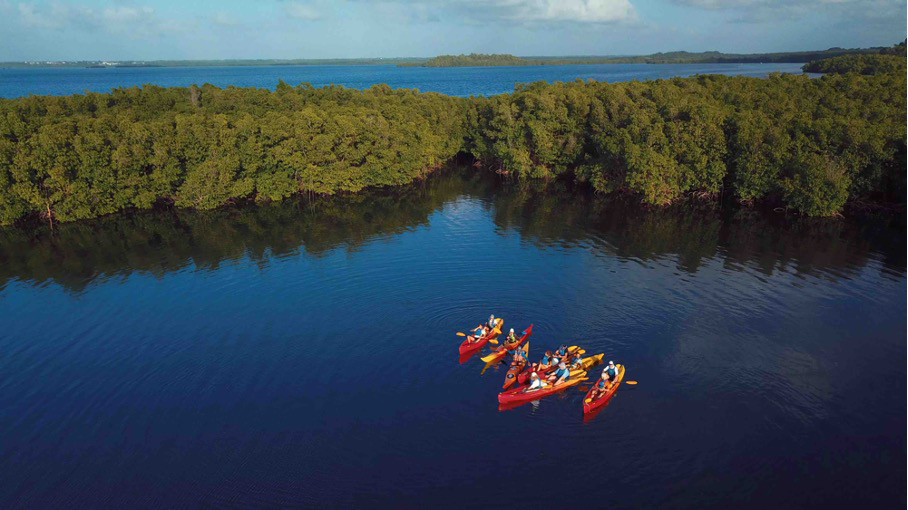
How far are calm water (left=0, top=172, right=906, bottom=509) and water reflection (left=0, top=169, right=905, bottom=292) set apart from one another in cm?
46

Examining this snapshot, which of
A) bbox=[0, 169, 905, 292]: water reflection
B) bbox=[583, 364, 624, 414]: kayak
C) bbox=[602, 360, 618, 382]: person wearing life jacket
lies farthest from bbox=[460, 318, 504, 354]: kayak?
bbox=[0, 169, 905, 292]: water reflection

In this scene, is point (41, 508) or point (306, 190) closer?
point (41, 508)

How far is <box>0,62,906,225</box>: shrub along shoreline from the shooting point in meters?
57.0

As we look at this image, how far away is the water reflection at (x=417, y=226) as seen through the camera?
158 ft

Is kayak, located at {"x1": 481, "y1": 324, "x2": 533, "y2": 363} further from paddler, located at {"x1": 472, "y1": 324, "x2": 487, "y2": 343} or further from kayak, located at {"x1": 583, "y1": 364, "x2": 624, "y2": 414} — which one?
kayak, located at {"x1": 583, "y1": 364, "x2": 624, "y2": 414}

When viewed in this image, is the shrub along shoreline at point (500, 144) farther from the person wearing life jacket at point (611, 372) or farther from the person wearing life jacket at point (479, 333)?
the person wearing life jacket at point (611, 372)

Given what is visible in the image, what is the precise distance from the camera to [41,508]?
76.7 ft

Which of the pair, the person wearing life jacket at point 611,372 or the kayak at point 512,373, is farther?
the kayak at point 512,373

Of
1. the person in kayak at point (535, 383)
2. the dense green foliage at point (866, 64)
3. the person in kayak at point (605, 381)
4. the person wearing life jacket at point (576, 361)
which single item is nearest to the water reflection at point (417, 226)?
the person wearing life jacket at point (576, 361)

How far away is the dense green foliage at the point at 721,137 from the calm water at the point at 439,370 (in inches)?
244

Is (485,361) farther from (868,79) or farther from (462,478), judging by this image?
(868,79)

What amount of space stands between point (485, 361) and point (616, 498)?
459 inches

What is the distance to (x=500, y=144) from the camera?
263 feet

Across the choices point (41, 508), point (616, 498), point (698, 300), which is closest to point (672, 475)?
point (616, 498)
